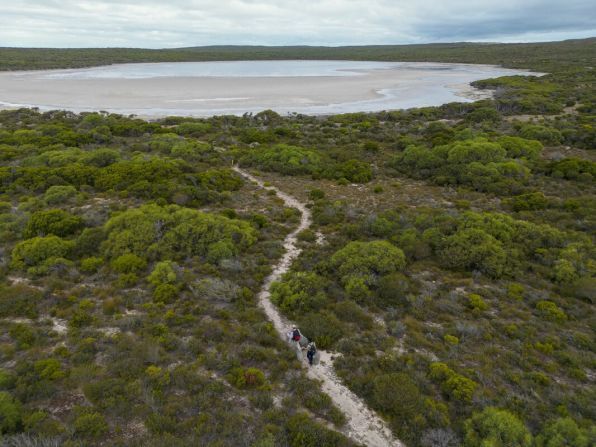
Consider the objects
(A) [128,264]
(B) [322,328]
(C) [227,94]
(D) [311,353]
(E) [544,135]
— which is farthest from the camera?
(C) [227,94]

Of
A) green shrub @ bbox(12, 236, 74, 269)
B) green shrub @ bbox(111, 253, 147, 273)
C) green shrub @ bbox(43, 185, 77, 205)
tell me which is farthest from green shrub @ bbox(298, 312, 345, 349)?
green shrub @ bbox(43, 185, 77, 205)

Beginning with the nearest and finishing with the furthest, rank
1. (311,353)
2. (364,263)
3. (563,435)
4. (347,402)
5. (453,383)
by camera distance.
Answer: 1. (563,435)
2. (347,402)
3. (453,383)
4. (311,353)
5. (364,263)

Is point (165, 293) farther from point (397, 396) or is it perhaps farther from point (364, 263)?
point (397, 396)

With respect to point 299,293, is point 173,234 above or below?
above

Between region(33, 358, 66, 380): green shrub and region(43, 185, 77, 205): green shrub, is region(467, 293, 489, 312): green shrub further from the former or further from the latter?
region(43, 185, 77, 205): green shrub

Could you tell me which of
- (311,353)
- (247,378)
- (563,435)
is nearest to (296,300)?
(311,353)

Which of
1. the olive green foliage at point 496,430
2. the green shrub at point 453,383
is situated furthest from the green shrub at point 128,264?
the olive green foliage at point 496,430

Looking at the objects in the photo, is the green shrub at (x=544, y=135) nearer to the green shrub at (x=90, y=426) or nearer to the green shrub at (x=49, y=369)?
the green shrub at (x=90, y=426)
